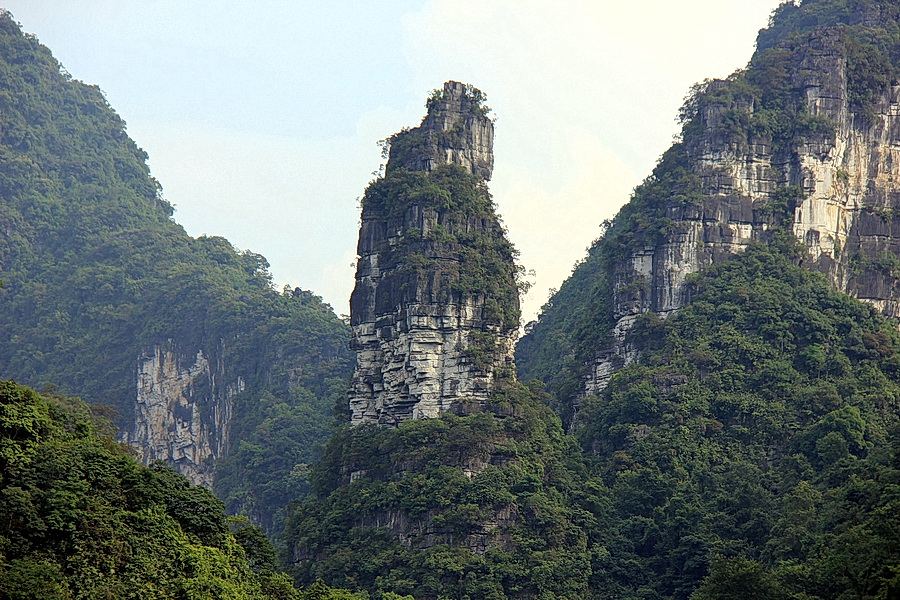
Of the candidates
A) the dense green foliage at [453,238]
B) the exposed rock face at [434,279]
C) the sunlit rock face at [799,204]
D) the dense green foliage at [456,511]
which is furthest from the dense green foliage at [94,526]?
the sunlit rock face at [799,204]

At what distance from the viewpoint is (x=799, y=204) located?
69.2 m

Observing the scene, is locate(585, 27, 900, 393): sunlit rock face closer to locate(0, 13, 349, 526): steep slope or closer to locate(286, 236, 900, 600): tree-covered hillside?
locate(286, 236, 900, 600): tree-covered hillside

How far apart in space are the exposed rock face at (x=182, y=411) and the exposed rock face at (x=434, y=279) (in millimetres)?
24073

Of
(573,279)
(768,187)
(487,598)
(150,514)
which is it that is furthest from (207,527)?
(573,279)

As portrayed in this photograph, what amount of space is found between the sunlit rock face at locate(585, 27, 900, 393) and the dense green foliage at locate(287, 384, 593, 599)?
735 centimetres

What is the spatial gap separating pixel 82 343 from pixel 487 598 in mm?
42979

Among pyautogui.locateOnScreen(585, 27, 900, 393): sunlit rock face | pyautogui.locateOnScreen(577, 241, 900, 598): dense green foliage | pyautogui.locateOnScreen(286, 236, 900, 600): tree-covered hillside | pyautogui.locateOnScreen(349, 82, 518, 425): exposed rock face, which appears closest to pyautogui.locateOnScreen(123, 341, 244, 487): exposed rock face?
pyautogui.locateOnScreen(349, 82, 518, 425): exposed rock face

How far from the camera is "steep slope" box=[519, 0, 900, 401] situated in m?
69.2

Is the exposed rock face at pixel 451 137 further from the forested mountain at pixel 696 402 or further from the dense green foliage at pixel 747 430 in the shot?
the dense green foliage at pixel 747 430

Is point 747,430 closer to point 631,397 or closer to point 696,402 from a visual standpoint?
point 696,402

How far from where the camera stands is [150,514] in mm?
44312

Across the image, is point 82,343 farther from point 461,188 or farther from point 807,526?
point 807,526

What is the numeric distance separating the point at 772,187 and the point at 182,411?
1367 inches

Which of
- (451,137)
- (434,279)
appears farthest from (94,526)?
(451,137)
